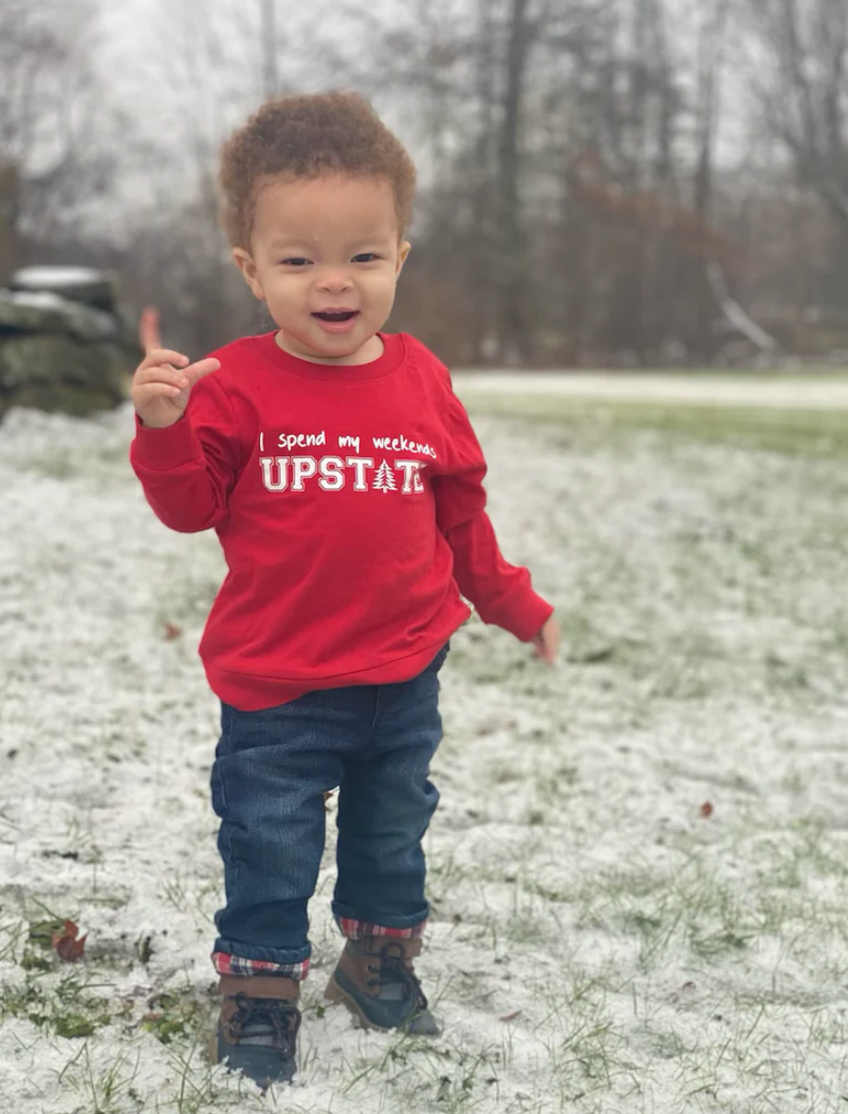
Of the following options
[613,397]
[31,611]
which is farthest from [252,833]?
[613,397]

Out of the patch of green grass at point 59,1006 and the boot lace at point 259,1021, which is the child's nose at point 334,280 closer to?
the boot lace at point 259,1021

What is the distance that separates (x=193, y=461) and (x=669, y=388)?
18.6m

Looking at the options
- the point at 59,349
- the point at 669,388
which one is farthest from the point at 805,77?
the point at 59,349

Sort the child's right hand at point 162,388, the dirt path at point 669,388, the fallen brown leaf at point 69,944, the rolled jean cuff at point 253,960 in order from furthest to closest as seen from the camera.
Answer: the dirt path at point 669,388, the fallen brown leaf at point 69,944, the rolled jean cuff at point 253,960, the child's right hand at point 162,388

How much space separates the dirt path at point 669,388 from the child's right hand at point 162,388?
1502 centimetres

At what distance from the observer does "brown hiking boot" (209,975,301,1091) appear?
202 cm

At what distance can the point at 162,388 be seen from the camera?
1.79m

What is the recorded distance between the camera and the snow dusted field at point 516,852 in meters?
2.11

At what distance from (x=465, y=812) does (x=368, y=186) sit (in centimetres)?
194

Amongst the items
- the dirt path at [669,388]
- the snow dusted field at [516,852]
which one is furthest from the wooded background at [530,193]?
the snow dusted field at [516,852]

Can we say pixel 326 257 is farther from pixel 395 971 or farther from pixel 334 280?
pixel 395 971

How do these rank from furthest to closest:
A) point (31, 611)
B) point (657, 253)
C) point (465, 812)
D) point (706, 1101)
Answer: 1. point (657, 253)
2. point (31, 611)
3. point (465, 812)
4. point (706, 1101)

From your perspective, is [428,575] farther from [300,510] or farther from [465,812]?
[465,812]

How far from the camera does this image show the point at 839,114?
581 inches
